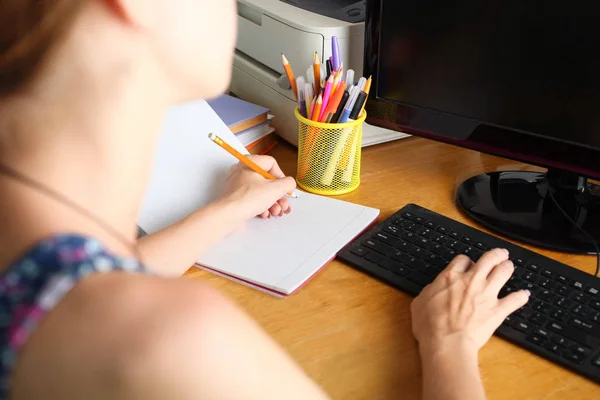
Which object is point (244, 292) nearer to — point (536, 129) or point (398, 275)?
point (398, 275)

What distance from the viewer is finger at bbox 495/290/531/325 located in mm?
728

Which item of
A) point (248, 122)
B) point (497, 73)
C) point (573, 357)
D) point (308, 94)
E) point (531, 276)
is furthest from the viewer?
point (248, 122)

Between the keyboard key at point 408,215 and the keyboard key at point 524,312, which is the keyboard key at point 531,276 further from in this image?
the keyboard key at point 408,215

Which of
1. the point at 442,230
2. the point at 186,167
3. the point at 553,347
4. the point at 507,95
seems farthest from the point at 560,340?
the point at 186,167

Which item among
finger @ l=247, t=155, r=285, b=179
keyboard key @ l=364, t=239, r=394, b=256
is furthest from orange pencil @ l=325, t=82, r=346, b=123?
keyboard key @ l=364, t=239, r=394, b=256

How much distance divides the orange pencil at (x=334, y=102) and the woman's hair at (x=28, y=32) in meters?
0.55

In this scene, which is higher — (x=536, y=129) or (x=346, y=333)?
(x=536, y=129)

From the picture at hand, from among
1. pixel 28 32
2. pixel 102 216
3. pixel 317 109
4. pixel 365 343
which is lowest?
pixel 365 343

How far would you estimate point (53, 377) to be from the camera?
15.6 inches

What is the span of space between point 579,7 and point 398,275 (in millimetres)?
395

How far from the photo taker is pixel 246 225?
0.91 m

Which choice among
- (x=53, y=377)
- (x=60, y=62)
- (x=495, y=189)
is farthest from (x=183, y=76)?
(x=495, y=189)

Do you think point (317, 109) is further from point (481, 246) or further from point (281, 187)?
point (481, 246)

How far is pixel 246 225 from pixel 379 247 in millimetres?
190
